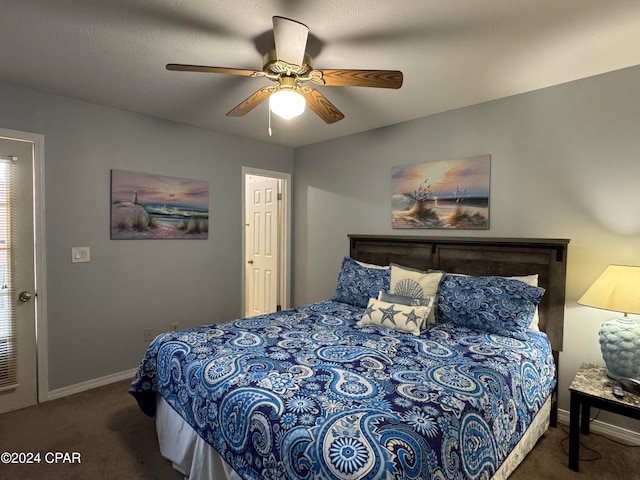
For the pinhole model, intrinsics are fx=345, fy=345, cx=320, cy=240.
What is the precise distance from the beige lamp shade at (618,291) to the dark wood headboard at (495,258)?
13.4 inches

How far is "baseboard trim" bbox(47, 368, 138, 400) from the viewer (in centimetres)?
276

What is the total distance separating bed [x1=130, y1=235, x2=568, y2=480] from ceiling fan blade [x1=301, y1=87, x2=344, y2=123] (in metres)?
1.33

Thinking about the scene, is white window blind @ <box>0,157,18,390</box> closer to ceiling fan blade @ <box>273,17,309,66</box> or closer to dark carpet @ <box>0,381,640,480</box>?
dark carpet @ <box>0,381,640,480</box>

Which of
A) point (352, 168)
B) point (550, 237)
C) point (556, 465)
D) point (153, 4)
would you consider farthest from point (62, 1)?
point (556, 465)

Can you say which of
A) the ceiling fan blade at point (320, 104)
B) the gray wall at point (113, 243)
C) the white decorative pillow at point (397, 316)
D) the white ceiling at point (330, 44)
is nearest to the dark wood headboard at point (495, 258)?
the white decorative pillow at point (397, 316)

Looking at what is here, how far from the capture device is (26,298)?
262cm

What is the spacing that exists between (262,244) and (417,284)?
8.46 feet

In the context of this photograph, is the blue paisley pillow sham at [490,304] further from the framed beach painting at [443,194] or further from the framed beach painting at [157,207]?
the framed beach painting at [157,207]

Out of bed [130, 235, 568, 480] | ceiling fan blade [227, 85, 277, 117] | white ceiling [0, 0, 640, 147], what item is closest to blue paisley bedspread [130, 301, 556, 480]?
bed [130, 235, 568, 480]

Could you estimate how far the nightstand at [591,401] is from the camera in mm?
1820

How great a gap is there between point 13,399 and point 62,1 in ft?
8.98

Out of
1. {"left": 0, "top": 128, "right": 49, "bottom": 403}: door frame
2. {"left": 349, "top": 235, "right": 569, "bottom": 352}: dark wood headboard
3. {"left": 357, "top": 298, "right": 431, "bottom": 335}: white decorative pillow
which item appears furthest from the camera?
{"left": 0, "top": 128, "right": 49, "bottom": 403}: door frame

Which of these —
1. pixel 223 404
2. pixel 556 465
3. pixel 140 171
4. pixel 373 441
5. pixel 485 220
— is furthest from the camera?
pixel 140 171

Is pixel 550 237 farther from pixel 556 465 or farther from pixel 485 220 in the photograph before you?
pixel 556 465
